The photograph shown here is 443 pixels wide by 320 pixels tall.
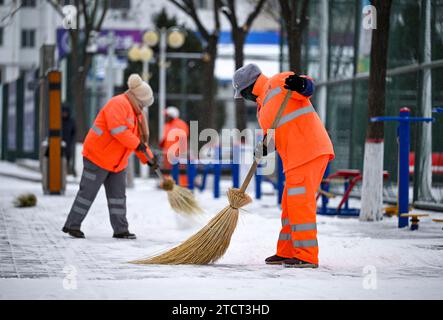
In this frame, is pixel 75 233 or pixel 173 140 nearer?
pixel 75 233

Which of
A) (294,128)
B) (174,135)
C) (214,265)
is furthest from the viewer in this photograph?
(174,135)

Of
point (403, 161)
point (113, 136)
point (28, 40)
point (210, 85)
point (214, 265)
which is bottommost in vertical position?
point (214, 265)

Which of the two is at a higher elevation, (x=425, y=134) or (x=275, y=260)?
(x=425, y=134)

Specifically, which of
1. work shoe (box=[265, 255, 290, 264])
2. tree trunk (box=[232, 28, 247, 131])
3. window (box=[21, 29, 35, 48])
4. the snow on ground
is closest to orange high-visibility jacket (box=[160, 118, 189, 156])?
tree trunk (box=[232, 28, 247, 131])

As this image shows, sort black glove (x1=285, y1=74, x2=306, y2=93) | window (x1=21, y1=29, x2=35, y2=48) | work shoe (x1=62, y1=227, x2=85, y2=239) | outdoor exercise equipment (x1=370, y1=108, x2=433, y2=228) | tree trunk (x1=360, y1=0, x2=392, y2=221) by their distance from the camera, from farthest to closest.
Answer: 1. window (x1=21, y1=29, x2=35, y2=48)
2. tree trunk (x1=360, y1=0, x2=392, y2=221)
3. outdoor exercise equipment (x1=370, y1=108, x2=433, y2=228)
4. work shoe (x1=62, y1=227, x2=85, y2=239)
5. black glove (x1=285, y1=74, x2=306, y2=93)

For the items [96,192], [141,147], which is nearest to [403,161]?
[141,147]

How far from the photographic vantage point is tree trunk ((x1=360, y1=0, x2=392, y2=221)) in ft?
43.7

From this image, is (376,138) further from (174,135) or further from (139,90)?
(174,135)

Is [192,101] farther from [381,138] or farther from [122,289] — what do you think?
[122,289]

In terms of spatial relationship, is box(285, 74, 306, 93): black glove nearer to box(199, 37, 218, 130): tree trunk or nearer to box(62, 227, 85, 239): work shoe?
box(62, 227, 85, 239): work shoe

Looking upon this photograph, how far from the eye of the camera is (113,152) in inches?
443

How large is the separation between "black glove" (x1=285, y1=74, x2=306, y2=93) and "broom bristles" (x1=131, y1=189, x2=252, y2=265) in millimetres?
1013

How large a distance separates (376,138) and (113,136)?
12.6ft

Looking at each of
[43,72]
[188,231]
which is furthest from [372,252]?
[43,72]
